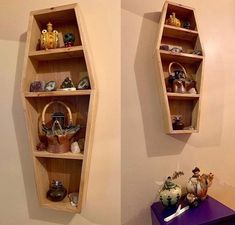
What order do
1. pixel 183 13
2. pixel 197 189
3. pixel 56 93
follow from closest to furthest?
1. pixel 56 93
2. pixel 197 189
3. pixel 183 13

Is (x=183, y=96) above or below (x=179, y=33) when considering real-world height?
below

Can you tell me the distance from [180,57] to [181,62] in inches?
3.6

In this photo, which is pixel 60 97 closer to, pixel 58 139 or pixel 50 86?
pixel 50 86

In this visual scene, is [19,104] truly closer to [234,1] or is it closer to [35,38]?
[35,38]

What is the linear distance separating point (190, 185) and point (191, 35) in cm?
87

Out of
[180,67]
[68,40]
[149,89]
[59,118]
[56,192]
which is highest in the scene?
[68,40]

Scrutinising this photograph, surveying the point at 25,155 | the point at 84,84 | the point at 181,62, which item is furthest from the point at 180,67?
the point at 25,155

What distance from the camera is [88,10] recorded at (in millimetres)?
1155

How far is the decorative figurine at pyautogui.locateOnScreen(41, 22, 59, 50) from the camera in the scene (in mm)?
1045

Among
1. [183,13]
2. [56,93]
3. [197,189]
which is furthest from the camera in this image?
[183,13]

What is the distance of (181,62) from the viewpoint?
4.12ft

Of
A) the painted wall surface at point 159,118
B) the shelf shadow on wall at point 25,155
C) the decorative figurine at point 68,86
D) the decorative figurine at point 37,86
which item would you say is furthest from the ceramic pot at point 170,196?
the decorative figurine at point 37,86

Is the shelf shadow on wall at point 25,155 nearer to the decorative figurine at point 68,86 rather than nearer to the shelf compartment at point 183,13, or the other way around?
the decorative figurine at point 68,86

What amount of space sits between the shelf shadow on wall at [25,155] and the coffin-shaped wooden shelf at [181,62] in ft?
2.53
